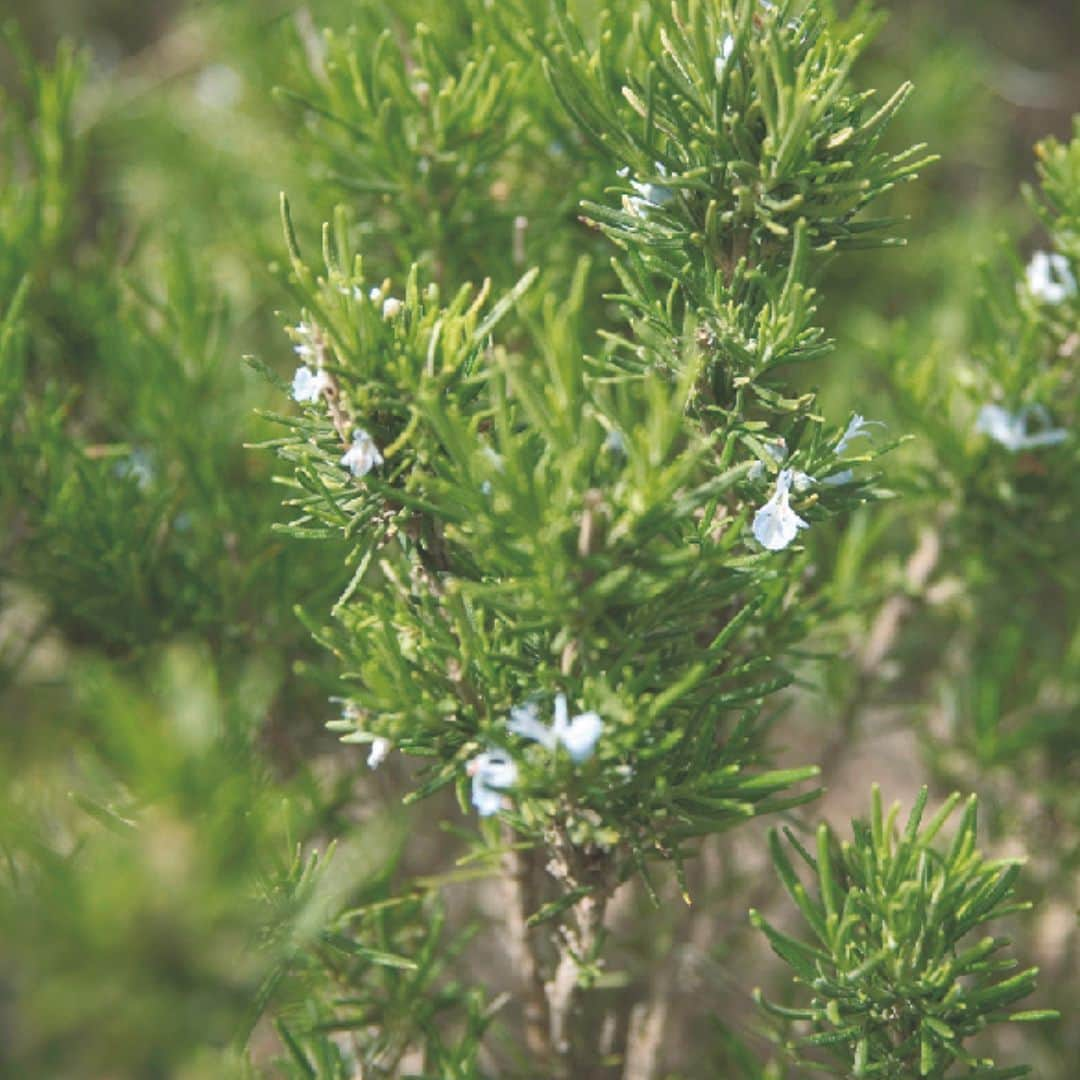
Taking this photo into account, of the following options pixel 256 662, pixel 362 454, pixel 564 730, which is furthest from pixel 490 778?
pixel 256 662

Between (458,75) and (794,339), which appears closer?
(794,339)

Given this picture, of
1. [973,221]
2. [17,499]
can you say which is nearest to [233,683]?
[17,499]

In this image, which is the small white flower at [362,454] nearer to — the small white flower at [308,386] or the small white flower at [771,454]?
the small white flower at [308,386]

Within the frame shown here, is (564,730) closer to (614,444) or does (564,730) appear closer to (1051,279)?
(614,444)

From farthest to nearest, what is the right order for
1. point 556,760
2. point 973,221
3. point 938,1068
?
point 973,221 → point 938,1068 → point 556,760

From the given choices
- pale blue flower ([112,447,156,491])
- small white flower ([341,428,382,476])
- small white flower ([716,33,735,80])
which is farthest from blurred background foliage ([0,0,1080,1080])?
small white flower ([716,33,735,80])

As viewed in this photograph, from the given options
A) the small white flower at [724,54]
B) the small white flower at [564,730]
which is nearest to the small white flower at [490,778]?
the small white flower at [564,730]

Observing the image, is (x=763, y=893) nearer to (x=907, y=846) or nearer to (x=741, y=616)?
(x=907, y=846)

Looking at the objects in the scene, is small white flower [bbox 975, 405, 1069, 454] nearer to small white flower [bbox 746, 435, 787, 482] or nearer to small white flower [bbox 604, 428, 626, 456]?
small white flower [bbox 746, 435, 787, 482]
